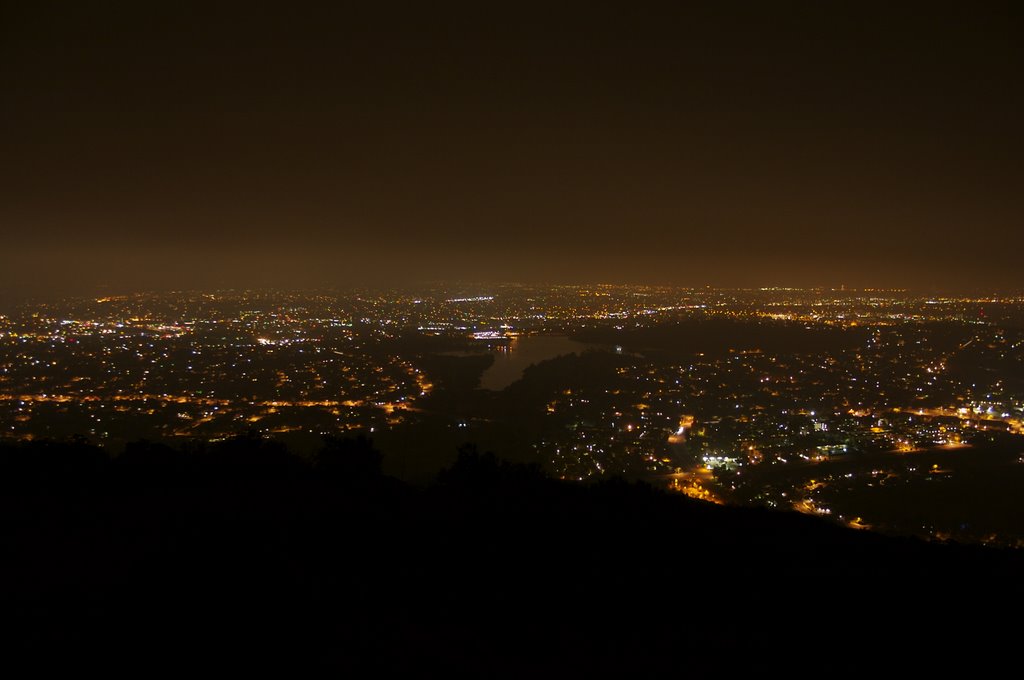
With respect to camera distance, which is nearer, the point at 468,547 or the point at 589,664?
the point at 589,664

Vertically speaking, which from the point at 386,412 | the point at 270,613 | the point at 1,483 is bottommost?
the point at 386,412

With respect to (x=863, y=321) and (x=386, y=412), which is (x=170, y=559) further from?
(x=863, y=321)

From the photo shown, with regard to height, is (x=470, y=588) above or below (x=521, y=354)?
above

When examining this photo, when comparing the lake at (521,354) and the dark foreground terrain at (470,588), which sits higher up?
the dark foreground terrain at (470,588)

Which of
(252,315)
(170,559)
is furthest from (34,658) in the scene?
(252,315)

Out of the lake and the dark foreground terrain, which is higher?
the dark foreground terrain

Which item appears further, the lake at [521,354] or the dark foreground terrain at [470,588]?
the lake at [521,354]

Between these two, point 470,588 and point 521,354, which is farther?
point 521,354

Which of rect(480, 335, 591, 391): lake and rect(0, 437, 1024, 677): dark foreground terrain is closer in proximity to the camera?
rect(0, 437, 1024, 677): dark foreground terrain
